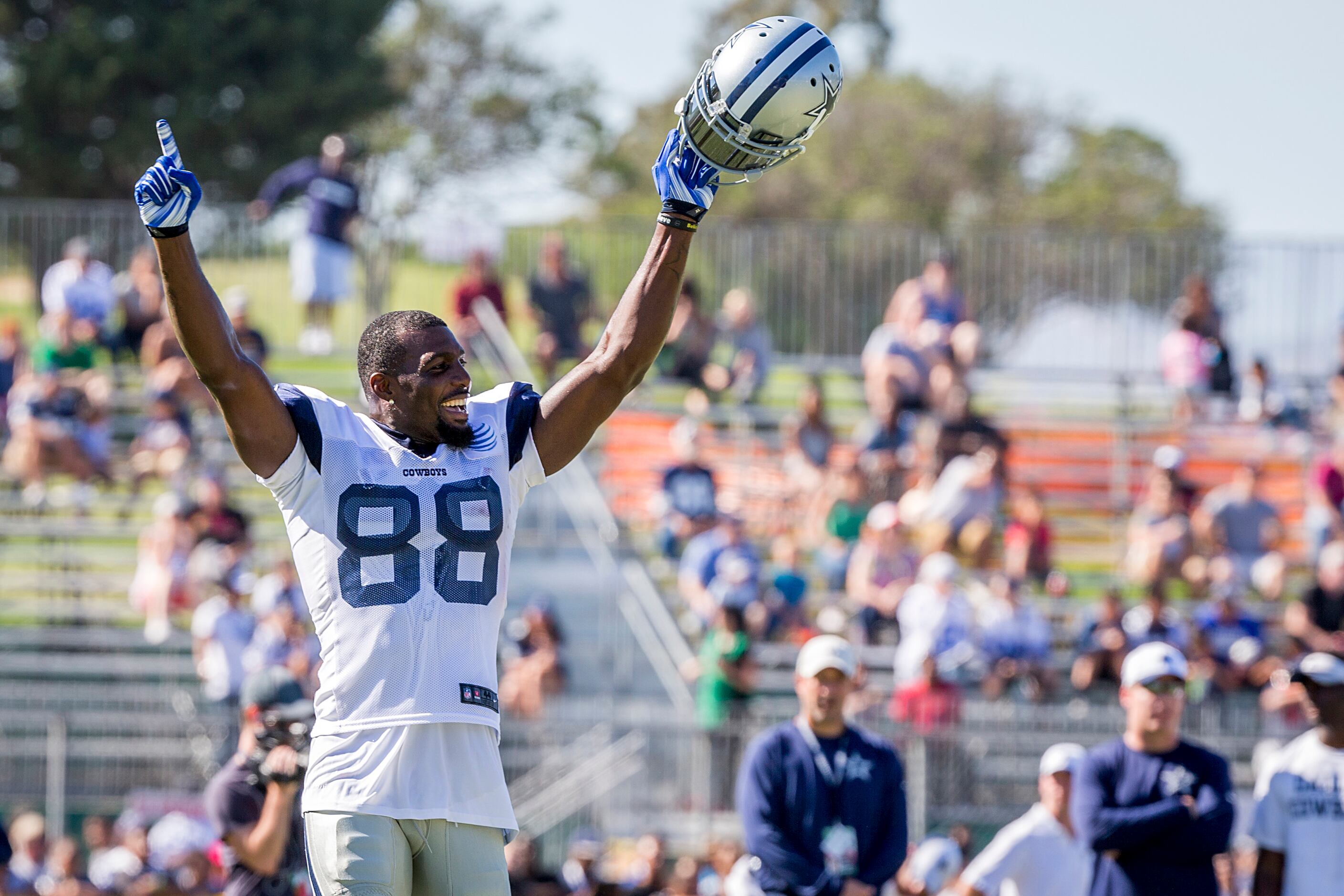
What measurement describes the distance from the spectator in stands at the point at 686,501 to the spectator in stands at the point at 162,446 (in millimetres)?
4035

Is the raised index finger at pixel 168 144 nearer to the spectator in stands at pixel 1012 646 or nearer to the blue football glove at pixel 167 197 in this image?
the blue football glove at pixel 167 197

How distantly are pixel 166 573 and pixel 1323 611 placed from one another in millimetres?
8506

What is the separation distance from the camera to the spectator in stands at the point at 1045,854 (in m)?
7.24

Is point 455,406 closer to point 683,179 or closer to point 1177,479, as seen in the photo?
point 683,179

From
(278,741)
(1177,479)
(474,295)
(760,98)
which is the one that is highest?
(474,295)

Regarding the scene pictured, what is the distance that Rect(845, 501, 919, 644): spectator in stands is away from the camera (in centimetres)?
1221

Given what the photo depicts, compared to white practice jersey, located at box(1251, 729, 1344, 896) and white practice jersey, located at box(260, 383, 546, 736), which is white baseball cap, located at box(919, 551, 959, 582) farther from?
white practice jersey, located at box(260, 383, 546, 736)

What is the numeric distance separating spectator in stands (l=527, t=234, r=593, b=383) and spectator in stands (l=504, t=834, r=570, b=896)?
596 centimetres

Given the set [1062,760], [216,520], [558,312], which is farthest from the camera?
[558,312]

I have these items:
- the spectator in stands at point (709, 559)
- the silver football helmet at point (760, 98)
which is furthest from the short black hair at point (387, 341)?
the spectator in stands at point (709, 559)

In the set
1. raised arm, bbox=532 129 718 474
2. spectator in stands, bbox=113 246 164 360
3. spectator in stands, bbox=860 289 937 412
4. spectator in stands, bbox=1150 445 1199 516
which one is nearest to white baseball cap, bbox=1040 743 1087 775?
raised arm, bbox=532 129 718 474

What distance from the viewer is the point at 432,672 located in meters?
3.70

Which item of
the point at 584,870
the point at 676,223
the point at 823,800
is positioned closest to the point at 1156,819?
the point at 823,800

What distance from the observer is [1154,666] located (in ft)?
20.0
